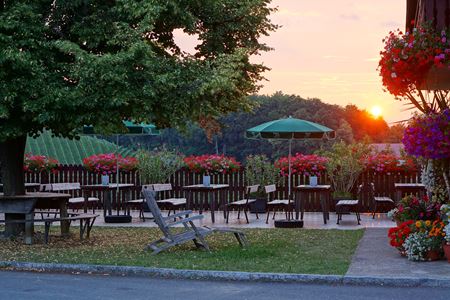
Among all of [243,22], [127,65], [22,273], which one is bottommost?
[22,273]

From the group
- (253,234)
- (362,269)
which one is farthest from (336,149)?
(362,269)

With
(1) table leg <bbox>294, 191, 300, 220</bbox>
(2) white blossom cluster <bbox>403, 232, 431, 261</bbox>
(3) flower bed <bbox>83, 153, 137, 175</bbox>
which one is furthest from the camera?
(3) flower bed <bbox>83, 153, 137, 175</bbox>

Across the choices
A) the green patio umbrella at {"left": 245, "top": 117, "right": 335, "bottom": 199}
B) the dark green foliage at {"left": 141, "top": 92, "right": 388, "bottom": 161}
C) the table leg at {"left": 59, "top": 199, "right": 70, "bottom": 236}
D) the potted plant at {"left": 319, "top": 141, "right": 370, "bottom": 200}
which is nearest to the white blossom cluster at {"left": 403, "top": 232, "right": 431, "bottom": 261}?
the green patio umbrella at {"left": 245, "top": 117, "right": 335, "bottom": 199}

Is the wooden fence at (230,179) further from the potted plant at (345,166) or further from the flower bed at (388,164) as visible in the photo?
the potted plant at (345,166)

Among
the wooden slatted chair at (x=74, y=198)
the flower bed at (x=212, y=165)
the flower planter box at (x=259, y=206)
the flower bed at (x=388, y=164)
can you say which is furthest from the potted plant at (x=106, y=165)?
the flower bed at (x=388, y=164)

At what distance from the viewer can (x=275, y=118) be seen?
263 ft

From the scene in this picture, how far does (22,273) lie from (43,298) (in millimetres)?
2528

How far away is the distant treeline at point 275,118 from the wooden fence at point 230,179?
159 feet

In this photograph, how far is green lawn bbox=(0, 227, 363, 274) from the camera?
12039 mm

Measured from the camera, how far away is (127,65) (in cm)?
1412

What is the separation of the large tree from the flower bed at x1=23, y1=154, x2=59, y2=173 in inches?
395

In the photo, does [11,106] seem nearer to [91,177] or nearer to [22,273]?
[22,273]

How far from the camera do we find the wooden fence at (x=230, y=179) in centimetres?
2286

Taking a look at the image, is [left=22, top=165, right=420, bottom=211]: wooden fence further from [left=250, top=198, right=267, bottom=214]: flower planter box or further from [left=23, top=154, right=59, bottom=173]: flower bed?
[left=250, top=198, right=267, bottom=214]: flower planter box
